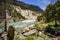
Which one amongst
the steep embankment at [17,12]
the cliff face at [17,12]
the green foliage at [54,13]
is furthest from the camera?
the steep embankment at [17,12]

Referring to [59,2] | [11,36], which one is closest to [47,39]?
[11,36]

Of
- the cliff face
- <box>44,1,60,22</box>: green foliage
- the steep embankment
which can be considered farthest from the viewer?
the steep embankment

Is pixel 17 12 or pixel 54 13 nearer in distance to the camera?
pixel 54 13

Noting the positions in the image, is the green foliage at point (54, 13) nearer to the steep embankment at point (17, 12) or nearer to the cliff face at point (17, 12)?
the cliff face at point (17, 12)

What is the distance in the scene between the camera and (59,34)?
43.5 ft

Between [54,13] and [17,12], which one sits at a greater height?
[54,13]

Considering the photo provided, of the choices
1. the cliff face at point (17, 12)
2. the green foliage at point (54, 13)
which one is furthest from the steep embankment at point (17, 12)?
the green foliage at point (54, 13)

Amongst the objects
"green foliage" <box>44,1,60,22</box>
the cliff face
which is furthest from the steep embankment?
"green foliage" <box>44,1,60,22</box>

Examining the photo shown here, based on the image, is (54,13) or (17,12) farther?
(17,12)

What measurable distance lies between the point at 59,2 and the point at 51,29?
35.1ft

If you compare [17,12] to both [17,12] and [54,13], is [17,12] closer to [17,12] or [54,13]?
[17,12]

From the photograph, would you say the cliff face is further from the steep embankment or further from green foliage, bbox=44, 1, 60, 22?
green foliage, bbox=44, 1, 60, 22

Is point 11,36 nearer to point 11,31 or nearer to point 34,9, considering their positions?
point 11,31

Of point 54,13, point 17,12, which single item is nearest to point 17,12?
point 17,12
